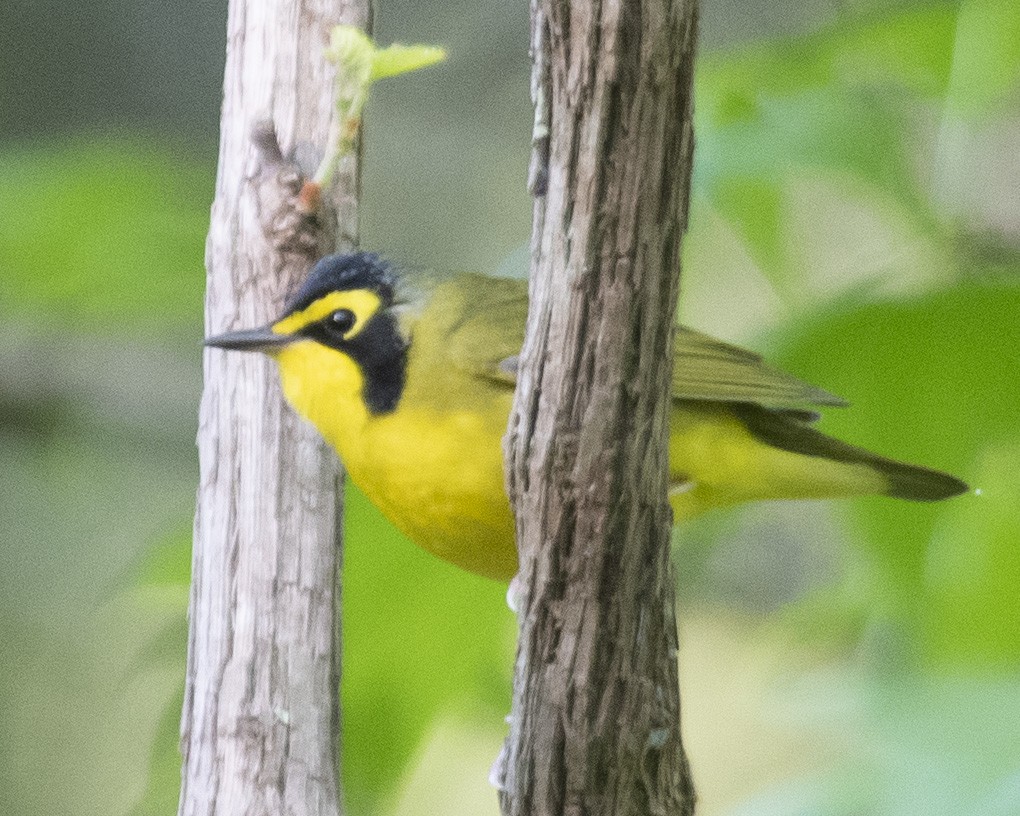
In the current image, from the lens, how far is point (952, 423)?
2.97 feet

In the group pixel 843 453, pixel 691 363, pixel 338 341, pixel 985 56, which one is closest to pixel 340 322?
pixel 338 341

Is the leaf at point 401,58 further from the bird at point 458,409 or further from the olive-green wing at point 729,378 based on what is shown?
the olive-green wing at point 729,378

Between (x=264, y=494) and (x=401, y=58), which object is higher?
(x=401, y=58)

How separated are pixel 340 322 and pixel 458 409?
95 mm

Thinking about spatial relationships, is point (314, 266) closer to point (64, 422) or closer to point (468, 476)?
point (468, 476)

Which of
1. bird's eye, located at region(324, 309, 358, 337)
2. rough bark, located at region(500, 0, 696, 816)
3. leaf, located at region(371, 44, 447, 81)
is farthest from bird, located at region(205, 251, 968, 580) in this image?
rough bark, located at region(500, 0, 696, 816)

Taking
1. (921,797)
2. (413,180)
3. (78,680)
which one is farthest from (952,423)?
(78,680)

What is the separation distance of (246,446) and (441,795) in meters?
0.57

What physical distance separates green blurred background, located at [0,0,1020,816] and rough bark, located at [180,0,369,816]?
11 cm

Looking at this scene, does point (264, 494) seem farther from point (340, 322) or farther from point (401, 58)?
point (401, 58)

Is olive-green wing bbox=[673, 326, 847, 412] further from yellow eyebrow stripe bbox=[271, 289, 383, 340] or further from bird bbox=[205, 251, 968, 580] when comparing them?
yellow eyebrow stripe bbox=[271, 289, 383, 340]

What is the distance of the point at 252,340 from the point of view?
0.79 meters

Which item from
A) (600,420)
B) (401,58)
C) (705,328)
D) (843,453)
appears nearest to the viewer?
(600,420)

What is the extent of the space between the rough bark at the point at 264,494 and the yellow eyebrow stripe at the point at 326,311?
0.06m
